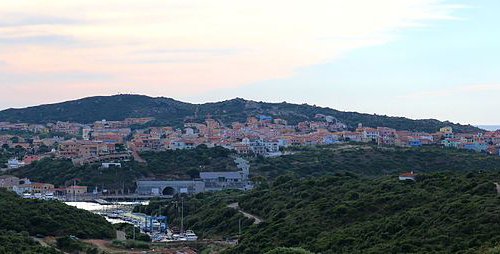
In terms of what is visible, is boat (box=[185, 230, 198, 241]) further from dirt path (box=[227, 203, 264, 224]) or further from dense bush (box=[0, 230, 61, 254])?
dense bush (box=[0, 230, 61, 254])

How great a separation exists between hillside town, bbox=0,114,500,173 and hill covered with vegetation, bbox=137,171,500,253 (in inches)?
1361

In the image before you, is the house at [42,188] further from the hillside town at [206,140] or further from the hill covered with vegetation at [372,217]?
the hill covered with vegetation at [372,217]

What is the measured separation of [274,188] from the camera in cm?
5362

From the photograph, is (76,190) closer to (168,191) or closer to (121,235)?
(168,191)

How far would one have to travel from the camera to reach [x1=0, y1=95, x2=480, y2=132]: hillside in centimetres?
14988

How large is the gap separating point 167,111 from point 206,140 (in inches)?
2555

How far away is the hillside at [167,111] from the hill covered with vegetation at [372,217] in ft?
312

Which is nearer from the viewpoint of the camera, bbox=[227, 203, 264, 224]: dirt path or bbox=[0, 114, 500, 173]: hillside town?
bbox=[227, 203, 264, 224]: dirt path

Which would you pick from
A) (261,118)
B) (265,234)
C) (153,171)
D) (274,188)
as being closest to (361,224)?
(265,234)

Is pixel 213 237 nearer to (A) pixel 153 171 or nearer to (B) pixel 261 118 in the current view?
(A) pixel 153 171

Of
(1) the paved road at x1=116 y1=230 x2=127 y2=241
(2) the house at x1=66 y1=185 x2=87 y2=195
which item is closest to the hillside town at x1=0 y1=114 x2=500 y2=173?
(2) the house at x1=66 y1=185 x2=87 y2=195

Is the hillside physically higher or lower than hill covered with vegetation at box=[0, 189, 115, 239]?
higher

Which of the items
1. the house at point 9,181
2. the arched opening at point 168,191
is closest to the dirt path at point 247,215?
the arched opening at point 168,191

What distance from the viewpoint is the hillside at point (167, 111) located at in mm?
149875
